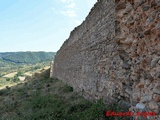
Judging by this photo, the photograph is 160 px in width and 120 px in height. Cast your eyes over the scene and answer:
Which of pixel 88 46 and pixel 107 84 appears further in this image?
pixel 88 46

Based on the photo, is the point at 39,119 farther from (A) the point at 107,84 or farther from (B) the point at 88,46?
(B) the point at 88,46

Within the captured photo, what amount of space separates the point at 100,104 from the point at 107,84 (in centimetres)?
67

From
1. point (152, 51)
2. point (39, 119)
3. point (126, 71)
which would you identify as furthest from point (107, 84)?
point (152, 51)

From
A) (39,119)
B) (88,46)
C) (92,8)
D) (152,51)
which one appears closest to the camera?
(152,51)

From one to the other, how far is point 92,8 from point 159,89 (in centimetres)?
585

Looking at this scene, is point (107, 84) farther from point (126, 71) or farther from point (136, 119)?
point (136, 119)

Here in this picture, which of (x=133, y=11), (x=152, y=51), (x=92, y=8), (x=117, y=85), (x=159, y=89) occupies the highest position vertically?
(x=92, y=8)

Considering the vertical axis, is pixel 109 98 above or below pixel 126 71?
below

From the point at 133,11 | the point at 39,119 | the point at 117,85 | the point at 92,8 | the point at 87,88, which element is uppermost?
the point at 92,8

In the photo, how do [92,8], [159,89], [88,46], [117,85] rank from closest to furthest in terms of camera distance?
[159,89]
[117,85]
[92,8]
[88,46]

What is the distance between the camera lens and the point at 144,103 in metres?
2.49

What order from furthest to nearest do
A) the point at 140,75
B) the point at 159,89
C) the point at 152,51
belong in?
1. the point at 140,75
2. the point at 152,51
3. the point at 159,89

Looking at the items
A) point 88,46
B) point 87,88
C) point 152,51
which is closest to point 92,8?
point 88,46

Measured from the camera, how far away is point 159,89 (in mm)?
2230
